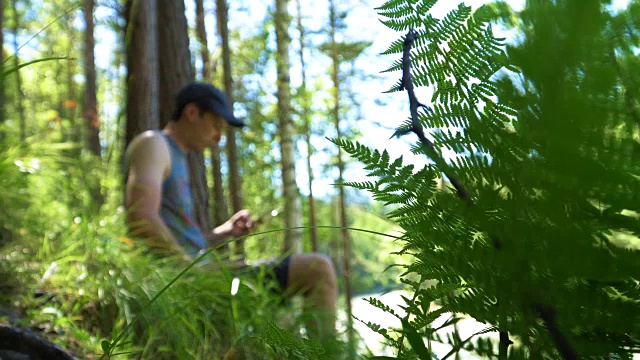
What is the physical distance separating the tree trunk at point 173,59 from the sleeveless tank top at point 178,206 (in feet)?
5.18

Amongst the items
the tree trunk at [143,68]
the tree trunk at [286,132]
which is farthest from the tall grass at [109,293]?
the tree trunk at [286,132]

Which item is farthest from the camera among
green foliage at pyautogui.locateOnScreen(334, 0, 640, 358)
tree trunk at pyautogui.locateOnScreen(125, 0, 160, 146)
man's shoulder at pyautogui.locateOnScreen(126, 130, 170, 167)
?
tree trunk at pyautogui.locateOnScreen(125, 0, 160, 146)

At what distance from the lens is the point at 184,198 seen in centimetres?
327

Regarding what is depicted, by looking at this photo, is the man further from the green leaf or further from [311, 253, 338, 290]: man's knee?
the green leaf

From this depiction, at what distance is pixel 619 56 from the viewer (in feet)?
1.15

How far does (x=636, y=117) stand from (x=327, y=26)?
14.0 meters

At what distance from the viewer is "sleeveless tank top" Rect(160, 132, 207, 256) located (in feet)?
10.3

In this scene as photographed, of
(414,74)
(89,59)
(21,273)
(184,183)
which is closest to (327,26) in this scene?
(89,59)

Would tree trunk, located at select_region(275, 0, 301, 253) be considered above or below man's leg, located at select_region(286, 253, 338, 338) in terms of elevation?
above

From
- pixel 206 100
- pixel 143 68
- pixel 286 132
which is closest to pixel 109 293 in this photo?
pixel 206 100

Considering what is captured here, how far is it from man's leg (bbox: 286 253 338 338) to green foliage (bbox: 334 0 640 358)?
224 centimetres

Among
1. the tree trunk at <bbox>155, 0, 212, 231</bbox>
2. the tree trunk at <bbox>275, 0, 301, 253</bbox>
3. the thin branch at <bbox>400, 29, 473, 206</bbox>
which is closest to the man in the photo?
the tree trunk at <bbox>155, 0, 212, 231</bbox>

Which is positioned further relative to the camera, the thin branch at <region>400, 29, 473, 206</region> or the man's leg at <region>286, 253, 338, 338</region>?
the man's leg at <region>286, 253, 338, 338</region>

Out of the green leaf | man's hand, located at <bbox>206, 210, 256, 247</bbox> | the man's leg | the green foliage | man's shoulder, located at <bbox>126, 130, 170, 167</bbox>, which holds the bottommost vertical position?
the man's leg
